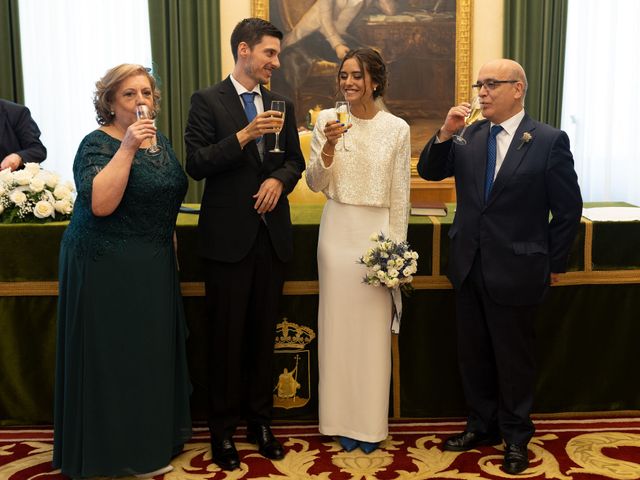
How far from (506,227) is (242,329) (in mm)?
1302

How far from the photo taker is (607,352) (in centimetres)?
425

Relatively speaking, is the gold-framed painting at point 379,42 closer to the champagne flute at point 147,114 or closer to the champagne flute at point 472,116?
the champagne flute at point 472,116

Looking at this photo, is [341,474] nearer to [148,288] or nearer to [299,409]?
[299,409]

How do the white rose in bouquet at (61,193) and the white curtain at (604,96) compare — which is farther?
the white curtain at (604,96)

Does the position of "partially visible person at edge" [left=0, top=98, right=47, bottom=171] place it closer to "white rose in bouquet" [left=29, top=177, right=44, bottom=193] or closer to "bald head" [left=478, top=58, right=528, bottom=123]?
"white rose in bouquet" [left=29, top=177, right=44, bottom=193]

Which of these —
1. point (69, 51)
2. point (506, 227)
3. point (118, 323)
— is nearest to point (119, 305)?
point (118, 323)

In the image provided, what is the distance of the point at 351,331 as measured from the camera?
3877 millimetres

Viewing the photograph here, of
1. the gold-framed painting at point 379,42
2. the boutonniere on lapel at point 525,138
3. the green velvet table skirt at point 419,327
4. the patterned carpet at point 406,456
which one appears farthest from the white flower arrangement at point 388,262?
the gold-framed painting at point 379,42

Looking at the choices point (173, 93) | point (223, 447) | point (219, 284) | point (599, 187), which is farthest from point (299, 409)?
point (599, 187)

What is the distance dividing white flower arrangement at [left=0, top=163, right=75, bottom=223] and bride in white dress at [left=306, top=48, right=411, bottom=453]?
1.40m

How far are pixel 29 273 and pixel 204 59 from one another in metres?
4.58

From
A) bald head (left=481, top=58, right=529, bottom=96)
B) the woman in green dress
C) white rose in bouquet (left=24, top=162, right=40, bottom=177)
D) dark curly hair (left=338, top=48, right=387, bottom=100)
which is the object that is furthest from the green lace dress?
bald head (left=481, top=58, right=529, bottom=96)

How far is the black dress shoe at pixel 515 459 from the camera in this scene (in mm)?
3674

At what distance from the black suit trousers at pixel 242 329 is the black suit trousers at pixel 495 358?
918 mm
